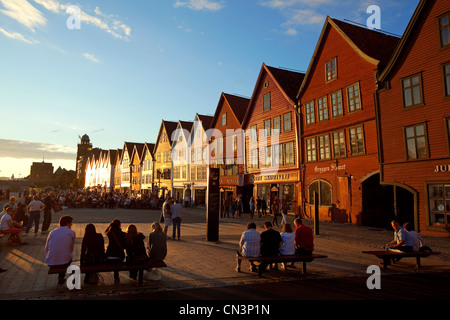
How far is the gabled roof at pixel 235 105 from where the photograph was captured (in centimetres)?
3670

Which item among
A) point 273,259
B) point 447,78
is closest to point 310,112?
point 447,78

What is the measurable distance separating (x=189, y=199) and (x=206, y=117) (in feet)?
39.8

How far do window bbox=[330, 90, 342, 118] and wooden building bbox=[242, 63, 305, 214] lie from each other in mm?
3989

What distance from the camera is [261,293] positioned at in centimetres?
643

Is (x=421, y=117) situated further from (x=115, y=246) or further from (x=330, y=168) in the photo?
(x=115, y=246)

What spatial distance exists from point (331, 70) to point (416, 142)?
9254mm

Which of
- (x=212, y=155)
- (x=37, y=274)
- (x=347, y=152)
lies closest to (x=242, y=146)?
(x=212, y=155)

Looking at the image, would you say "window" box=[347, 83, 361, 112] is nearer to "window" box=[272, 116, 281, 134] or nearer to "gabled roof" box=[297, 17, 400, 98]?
"gabled roof" box=[297, 17, 400, 98]

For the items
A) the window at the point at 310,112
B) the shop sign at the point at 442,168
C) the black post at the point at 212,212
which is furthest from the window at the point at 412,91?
the black post at the point at 212,212

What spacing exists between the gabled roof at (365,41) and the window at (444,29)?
13.0ft

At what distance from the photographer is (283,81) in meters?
29.9

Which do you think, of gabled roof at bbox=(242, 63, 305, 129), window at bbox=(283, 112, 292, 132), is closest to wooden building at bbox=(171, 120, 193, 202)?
gabled roof at bbox=(242, 63, 305, 129)

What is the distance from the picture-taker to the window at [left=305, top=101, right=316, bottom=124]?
2558 centimetres

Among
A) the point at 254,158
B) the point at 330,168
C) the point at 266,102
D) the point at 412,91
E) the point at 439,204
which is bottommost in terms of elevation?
the point at 439,204
